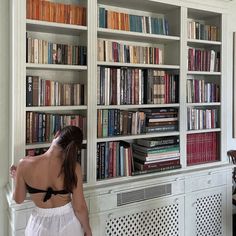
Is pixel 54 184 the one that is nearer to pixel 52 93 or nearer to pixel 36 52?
pixel 52 93

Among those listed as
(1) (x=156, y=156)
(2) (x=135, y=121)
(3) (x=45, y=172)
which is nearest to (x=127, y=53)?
(2) (x=135, y=121)

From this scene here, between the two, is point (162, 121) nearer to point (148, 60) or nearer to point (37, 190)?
point (148, 60)

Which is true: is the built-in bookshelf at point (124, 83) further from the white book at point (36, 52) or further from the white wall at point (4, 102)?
the white wall at point (4, 102)

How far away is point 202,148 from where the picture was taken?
2.97 meters

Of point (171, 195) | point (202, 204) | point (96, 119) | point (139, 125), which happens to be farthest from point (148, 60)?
point (202, 204)

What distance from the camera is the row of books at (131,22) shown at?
2.41 meters

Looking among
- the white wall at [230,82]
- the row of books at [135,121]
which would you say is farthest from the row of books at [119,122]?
the white wall at [230,82]

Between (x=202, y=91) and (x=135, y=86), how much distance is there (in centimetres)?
82

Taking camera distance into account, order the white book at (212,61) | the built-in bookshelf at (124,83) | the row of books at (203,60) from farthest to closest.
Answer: the white book at (212,61), the row of books at (203,60), the built-in bookshelf at (124,83)

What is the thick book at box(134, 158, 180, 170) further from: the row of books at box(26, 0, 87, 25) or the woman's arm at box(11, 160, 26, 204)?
the row of books at box(26, 0, 87, 25)

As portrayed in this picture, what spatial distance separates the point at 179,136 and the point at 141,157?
43cm

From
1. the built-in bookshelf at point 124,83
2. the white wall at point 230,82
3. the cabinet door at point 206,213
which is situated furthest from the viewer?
the white wall at point 230,82

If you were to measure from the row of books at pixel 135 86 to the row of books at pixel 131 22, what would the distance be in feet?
1.16

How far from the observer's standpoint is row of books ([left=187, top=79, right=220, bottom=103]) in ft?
9.49
